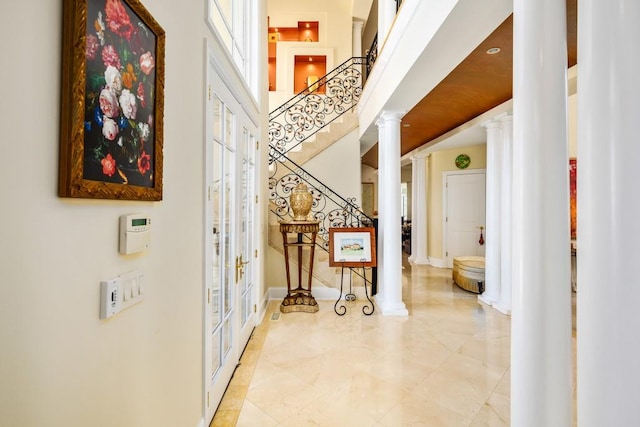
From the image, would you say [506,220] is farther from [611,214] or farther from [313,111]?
[313,111]

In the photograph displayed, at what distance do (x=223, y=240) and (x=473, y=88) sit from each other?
3.21m

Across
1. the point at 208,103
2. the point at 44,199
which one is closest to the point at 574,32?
the point at 208,103

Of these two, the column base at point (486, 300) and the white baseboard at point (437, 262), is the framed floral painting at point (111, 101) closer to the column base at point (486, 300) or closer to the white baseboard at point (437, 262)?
the column base at point (486, 300)

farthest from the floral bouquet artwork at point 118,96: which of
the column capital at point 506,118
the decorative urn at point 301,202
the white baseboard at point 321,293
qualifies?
the column capital at point 506,118

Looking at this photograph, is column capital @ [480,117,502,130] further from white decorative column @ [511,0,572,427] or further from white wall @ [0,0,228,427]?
white wall @ [0,0,228,427]

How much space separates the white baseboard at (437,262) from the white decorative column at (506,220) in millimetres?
3053

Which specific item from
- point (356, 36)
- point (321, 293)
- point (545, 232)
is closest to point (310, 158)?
point (321, 293)

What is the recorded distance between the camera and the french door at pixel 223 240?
1997mm

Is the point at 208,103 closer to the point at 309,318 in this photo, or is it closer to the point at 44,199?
the point at 44,199

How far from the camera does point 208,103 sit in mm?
1980

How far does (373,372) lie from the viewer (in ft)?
8.82

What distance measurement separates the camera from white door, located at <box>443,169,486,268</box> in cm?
717

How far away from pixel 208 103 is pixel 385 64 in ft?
8.50

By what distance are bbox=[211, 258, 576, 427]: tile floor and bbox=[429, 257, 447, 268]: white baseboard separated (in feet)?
10.7
